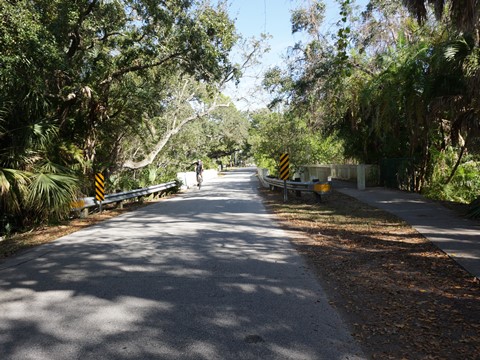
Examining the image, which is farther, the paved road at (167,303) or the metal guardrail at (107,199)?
the metal guardrail at (107,199)

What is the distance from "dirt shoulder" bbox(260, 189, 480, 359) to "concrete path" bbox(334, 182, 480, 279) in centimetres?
23

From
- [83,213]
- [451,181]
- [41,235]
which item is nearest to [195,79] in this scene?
[83,213]

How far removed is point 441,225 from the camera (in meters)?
9.61

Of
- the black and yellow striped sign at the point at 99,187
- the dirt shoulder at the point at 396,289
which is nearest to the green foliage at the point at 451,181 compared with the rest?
the dirt shoulder at the point at 396,289

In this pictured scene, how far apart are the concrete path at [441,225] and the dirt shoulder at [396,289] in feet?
0.76

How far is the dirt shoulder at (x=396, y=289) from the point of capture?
382 cm

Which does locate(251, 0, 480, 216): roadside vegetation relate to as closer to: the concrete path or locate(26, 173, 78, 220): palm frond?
the concrete path

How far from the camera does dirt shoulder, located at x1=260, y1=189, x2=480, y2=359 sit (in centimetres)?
382

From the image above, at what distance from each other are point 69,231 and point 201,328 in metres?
7.54

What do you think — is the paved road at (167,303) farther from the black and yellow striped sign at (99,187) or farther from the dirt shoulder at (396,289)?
the black and yellow striped sign at (99,187)

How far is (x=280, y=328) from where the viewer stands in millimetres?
4121

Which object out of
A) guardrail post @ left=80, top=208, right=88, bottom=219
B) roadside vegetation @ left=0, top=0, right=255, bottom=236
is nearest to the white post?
roadside vegetation @ left=0, top=0, right=255, bottom=236

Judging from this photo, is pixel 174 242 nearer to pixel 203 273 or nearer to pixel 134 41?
pixel 203 273

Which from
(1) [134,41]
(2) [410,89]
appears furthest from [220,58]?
(2) [410,89]
